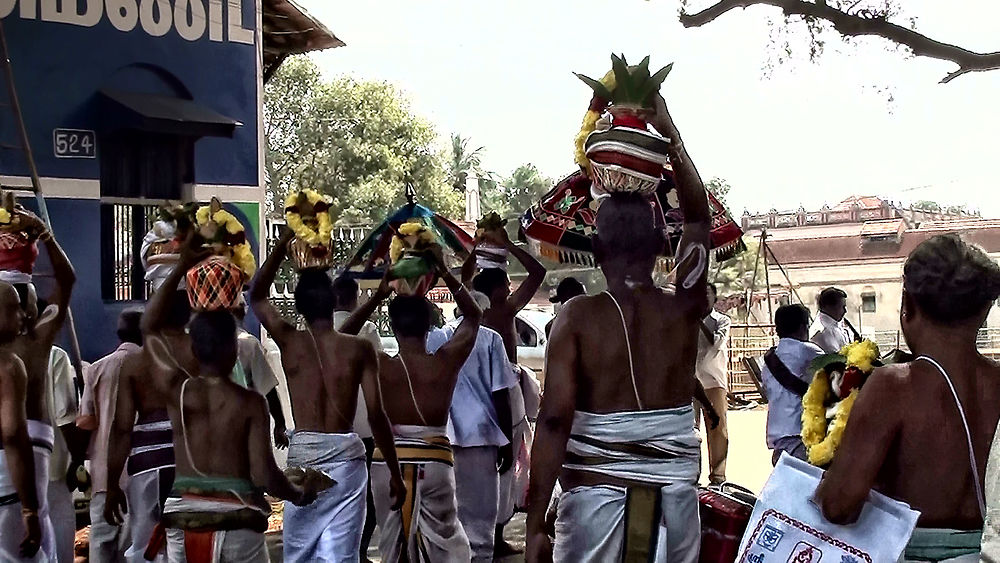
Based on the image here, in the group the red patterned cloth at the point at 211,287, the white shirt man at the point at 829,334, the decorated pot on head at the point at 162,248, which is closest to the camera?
the red patterned cloth at the point at 211,287

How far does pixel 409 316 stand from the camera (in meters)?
5.53

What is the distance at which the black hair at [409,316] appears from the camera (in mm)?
5535

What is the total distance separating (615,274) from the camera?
12.8 ft

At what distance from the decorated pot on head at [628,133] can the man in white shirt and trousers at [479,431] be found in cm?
278

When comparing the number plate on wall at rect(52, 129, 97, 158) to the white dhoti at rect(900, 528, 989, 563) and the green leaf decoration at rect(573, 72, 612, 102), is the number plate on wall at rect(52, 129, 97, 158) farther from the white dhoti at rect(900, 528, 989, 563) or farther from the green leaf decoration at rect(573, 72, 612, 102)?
the white dhoti at rect(900, 528, 989, 563)

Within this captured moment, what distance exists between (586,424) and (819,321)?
466cm

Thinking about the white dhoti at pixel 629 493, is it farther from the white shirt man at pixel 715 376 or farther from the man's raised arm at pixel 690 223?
the white shirt man at pixel 715 376

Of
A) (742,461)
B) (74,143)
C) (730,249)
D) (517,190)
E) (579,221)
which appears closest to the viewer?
(579,221)

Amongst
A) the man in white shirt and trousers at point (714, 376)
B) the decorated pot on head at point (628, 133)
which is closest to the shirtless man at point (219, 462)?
the decorated pot on head at point (628, 133)

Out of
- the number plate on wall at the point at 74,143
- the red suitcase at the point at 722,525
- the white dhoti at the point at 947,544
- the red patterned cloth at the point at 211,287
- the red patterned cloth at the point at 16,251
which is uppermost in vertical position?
the number plate on wall at the point at 74,143

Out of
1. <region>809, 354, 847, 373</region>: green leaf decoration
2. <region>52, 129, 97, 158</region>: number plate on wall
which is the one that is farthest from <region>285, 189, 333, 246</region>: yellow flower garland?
<region>52, 129, 97, 158</region>: number plate on wall

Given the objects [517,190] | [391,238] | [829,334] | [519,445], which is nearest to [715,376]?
[829,334]

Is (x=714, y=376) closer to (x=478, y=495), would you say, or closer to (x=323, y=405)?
(x=478, y=495)

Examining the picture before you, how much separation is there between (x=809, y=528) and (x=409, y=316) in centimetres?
286
